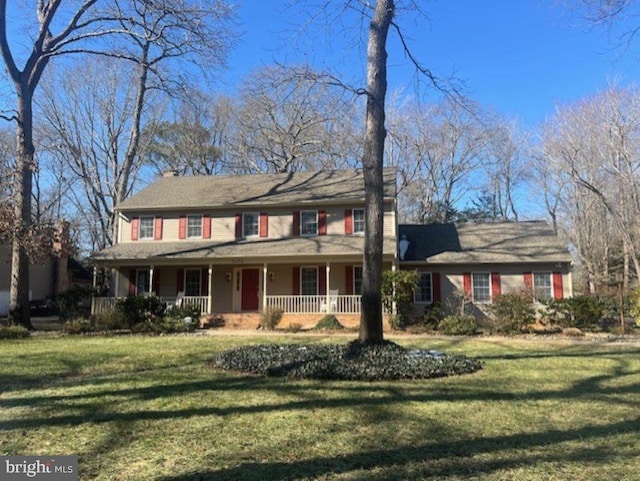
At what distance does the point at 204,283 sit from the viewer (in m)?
21.1

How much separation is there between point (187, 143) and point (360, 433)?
3169cm

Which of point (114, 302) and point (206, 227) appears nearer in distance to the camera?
point (114, 302)

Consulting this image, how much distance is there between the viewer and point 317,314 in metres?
18.6

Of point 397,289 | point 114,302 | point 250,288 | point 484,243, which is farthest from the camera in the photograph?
point 484,243

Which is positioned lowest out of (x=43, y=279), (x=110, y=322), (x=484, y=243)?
(x=110, y=322)

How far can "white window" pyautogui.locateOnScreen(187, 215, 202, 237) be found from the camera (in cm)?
2184

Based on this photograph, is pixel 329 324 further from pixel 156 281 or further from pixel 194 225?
pixel 156 281

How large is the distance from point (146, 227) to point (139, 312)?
23.1 feet

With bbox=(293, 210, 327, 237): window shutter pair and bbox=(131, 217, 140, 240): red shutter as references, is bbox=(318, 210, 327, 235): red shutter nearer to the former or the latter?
bbox=(293, 210, 327, 237): window shutter pair

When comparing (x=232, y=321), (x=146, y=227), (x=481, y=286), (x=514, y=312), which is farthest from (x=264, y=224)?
(x=514, y=312)

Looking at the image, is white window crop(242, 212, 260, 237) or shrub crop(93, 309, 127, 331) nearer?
shrub crop(93, 309, 127, 331)

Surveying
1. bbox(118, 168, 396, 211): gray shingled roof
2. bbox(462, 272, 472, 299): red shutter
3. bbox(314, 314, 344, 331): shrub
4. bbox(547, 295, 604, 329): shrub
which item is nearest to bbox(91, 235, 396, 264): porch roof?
bbox(118, 168, 396, 211): gray shingled roof

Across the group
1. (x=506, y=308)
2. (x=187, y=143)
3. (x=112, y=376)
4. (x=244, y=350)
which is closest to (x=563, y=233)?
(x=506, y=308)

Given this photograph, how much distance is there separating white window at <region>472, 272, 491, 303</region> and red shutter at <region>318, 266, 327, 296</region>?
6.45 meters
